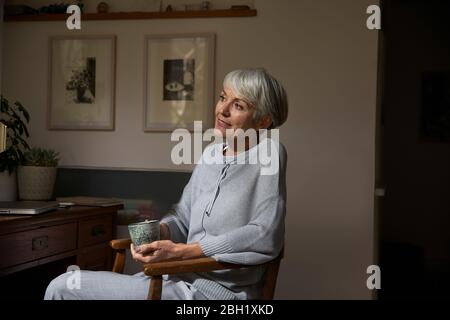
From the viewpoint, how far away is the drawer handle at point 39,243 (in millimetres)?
2211

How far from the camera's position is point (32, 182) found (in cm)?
274

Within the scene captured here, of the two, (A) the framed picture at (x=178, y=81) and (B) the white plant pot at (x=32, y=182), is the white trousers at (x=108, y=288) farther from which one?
(A) the framed picture at (x=178, y=81)

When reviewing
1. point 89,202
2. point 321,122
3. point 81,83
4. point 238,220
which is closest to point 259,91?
point 238,220

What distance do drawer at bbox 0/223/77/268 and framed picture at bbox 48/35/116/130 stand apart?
833 mm

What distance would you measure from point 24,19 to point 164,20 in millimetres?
873

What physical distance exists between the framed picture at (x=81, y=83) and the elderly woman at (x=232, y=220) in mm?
1420

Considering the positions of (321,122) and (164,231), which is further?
(321,122)

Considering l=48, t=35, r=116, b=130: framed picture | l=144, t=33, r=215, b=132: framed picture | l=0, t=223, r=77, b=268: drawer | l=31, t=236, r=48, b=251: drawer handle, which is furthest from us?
l=48, t=35, r=116, b=130: framed picture

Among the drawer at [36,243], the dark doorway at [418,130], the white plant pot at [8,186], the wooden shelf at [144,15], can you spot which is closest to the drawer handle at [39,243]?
the drawer at [36,243]

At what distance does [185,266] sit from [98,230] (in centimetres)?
130

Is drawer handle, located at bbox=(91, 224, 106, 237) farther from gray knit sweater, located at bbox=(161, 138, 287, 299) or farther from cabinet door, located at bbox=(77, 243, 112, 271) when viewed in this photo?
gray knit sweater, located at bbox=(161, 138, 287, 299)

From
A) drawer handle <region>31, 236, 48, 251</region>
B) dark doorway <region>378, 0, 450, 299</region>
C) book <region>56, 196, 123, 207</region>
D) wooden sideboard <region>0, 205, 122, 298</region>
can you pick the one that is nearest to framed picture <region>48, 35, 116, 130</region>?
book <region>56, 196, 123, 207</region>

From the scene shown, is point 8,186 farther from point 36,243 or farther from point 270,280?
point 270,280

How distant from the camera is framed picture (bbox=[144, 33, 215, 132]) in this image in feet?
9.66
